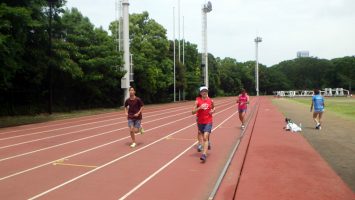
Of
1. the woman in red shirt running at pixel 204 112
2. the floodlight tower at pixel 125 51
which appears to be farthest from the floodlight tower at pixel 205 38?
the woman in red shirt running at pixel 204 112

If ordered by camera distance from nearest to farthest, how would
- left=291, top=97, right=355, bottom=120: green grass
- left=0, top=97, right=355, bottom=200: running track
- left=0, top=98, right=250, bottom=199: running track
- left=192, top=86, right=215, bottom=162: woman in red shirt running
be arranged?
left=0, top=97, right=355, bottom=200: running track, left=0, top=98, right=250, bottom=199: running track, left=192, top=86, right=215, bottom=162: woman in red shirt running, left=291, top=97, right=355, bottom=120: green grass

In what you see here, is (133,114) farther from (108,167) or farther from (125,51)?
(125,51)

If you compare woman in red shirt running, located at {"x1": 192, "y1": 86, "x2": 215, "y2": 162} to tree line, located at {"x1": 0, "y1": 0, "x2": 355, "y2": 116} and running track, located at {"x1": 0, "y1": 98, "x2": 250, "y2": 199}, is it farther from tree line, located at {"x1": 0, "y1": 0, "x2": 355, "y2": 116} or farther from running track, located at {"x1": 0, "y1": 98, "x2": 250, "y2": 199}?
tree line, located at {"x1": 0, "y1": 0, "x2": 355, "y2": 116}

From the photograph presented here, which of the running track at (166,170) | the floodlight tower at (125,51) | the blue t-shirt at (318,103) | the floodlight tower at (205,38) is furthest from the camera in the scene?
the floodlight tower at (205,38)

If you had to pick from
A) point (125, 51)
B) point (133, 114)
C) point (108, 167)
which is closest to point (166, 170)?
point (108, 167)

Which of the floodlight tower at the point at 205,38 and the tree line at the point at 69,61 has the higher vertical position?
the floodlight tower at the point at 205,38

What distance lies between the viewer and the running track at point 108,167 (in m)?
7.05

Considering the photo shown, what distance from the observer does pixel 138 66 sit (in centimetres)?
4216

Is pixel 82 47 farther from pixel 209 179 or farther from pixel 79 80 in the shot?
pixel 209 179

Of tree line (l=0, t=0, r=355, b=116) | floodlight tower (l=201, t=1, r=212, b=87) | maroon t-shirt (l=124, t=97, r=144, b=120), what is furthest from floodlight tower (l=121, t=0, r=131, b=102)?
floodlight tower (l=201, t=1, r=212, b=87)

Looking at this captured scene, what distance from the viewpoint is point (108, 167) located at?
29.9ft

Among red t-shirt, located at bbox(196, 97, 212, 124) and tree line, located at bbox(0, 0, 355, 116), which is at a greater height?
tree line, located at bbox(0, 0, 355, 116)

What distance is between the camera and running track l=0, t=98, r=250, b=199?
705cm

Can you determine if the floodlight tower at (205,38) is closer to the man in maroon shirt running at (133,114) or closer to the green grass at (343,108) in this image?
the green grass at (343,108)
